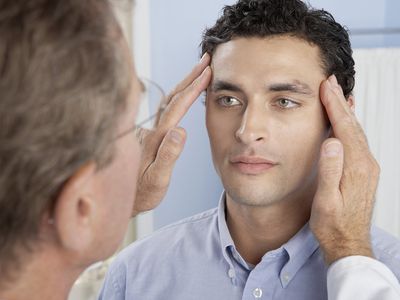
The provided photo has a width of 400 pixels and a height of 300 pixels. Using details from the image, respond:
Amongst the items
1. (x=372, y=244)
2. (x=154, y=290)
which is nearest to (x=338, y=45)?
(x=372, y=244)

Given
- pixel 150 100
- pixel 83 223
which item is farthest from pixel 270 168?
pixel 83 223

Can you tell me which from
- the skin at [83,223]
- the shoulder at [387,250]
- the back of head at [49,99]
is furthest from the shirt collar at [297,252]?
the back of head at [49,99]

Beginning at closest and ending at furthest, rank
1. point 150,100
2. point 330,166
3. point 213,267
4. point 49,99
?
1. point 49,99
2. point 150,100
3. point 330,166
4. point 213,267

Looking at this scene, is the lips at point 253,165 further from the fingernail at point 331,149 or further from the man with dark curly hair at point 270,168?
the fingernail at point 331,149

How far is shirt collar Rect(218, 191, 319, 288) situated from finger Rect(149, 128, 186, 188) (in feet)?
0.58

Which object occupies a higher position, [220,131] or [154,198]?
[220,131]

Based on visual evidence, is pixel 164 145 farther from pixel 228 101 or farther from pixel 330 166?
pixel 330 166

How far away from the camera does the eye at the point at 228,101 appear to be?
1097 millimetres

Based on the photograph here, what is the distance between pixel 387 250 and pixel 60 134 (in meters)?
0.71

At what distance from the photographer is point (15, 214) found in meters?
0.54

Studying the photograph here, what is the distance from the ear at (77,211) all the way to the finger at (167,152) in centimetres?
50

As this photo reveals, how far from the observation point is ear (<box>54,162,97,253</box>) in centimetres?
56

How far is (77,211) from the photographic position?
58 centimetres

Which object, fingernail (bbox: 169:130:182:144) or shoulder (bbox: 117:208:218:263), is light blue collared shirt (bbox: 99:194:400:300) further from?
fingernail (bbox: 169:130:182:144)
